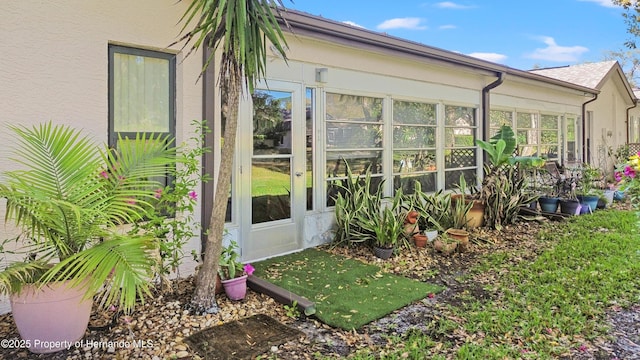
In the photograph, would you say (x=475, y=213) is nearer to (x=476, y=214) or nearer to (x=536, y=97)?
(x=476, y=214)

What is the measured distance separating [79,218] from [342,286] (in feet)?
9.00

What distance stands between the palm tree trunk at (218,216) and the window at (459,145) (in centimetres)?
576

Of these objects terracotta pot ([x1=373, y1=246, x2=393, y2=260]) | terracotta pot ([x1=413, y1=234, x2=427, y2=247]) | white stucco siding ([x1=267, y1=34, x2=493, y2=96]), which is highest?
white stucco siding ([x1=267, y1=34, x2=493, y2=96])

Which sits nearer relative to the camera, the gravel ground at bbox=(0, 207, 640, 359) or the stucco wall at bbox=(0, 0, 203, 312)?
the gravel ground at bbox=(0, 207, 640, 359)

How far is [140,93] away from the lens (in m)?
4.32

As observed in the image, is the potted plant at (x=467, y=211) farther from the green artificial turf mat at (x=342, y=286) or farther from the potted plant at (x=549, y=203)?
the potted plant at (x=549, y=203)

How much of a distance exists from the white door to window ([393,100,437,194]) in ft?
7.21

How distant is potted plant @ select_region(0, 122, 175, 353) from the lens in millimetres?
2672

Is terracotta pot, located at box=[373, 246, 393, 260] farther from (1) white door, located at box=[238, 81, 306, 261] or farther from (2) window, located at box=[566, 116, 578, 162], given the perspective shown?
(2) window, located at box=[566, 116, 578, 162]

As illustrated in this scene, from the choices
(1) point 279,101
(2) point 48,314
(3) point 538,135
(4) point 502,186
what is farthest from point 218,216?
(3) point 538,135

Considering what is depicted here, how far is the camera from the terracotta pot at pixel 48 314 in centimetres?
283

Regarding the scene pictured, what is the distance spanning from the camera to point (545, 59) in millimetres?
51094

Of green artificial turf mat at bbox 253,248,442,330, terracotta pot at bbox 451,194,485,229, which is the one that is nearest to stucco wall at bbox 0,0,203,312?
green artificial turf mat at bbox 253,248,442,330

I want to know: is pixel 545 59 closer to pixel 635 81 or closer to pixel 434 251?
pixel 635 81
